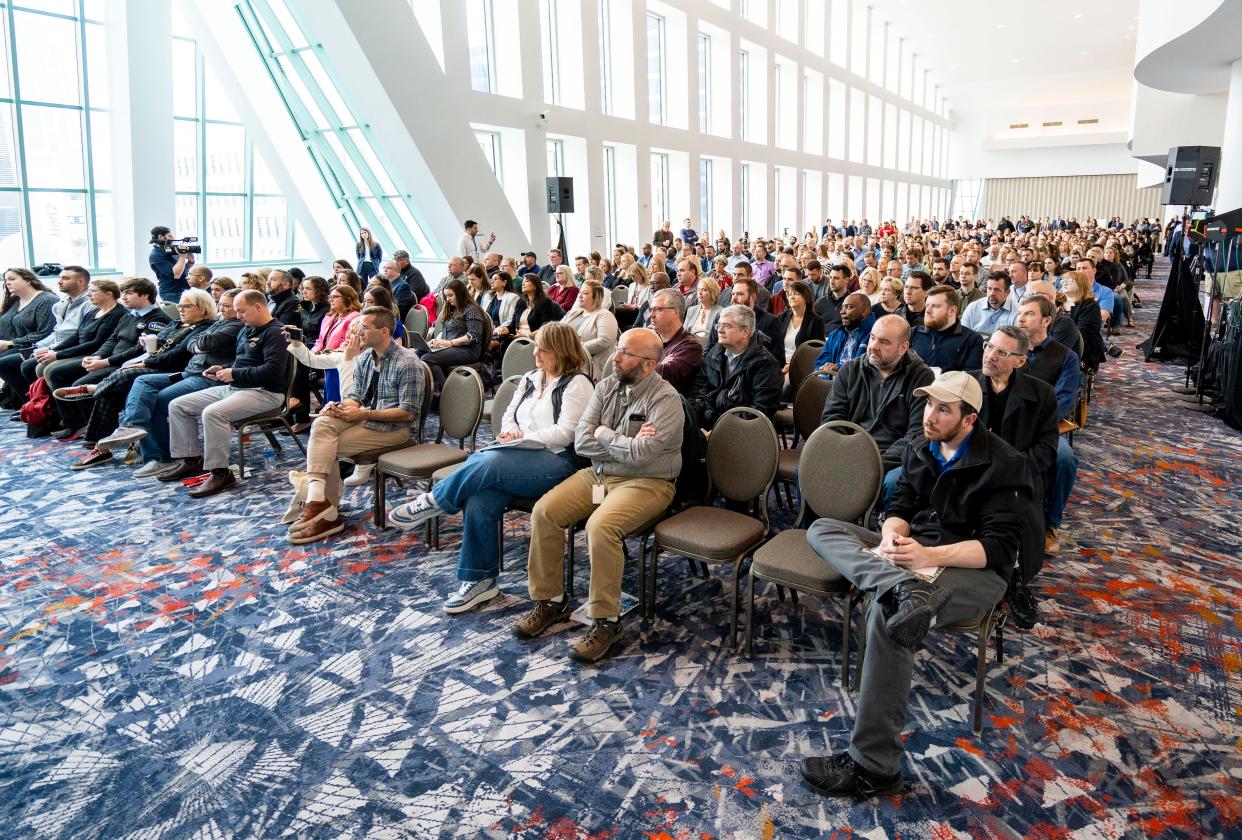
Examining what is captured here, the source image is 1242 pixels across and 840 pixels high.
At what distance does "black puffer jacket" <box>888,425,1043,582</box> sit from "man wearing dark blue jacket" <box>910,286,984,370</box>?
2081mm

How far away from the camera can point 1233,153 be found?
11148mm

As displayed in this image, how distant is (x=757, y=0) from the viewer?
22859 mm

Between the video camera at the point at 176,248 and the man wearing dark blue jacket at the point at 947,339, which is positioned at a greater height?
the video camera at the point at 176,248

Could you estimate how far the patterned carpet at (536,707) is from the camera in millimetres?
2178

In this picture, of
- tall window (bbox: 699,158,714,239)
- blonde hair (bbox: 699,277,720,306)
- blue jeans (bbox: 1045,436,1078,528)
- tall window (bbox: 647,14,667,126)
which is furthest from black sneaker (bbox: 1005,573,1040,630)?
tall window (bbox: 699,158,714,239)

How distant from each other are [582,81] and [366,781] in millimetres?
16127

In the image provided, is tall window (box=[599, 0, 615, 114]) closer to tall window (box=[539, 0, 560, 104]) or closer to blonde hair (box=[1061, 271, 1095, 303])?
tall window (box=[539, 0, 560, 104])

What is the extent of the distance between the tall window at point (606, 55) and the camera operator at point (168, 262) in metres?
10.7

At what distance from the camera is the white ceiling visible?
26.9 m

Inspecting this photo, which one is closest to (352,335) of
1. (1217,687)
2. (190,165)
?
(1217,687)

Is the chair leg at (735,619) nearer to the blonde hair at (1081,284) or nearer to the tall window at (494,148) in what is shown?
the blonde hair at (1081,284)

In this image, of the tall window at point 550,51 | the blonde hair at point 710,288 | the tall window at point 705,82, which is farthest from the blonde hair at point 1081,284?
the tall window at point 705,82

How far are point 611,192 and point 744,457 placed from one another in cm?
1630

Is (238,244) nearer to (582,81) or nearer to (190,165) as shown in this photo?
(190,165)
